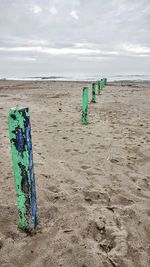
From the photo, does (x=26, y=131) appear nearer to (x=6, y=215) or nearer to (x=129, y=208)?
(x=6, y=215)

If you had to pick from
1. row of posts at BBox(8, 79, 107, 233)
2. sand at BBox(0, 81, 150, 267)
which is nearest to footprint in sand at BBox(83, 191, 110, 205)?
sand at BBox(0, 81, 150, 267)

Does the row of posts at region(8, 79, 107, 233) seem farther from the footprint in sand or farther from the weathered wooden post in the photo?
the footprint in sand

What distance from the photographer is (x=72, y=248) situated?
2.23 m

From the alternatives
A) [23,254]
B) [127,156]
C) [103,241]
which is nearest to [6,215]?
[23,254]

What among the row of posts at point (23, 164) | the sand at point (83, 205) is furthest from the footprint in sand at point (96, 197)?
the row of posts at point (23, 164)

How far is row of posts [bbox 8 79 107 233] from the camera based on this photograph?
6.55 ft

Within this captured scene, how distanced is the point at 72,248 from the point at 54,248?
0.53 feet

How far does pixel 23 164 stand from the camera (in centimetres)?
214

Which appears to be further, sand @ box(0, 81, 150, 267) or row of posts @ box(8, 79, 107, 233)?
sand @ box(0, 81, 150, 267)

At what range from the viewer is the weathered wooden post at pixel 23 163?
2.00 meters

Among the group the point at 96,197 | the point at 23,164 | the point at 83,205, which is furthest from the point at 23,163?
the point at 96,197

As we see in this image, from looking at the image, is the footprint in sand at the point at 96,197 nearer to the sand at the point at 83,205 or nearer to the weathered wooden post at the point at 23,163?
the sand at the point at 83,205

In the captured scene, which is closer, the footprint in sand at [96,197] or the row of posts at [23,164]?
the row of posts at [23,164]

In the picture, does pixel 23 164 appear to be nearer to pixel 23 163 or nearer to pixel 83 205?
pixel 23 163
